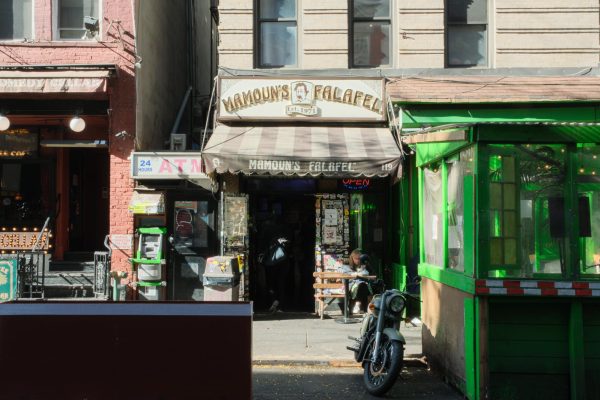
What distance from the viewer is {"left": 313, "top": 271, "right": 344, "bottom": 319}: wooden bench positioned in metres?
12.0

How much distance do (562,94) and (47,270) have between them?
10392 mm

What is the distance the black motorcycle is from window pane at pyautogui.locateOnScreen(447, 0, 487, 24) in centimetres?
736

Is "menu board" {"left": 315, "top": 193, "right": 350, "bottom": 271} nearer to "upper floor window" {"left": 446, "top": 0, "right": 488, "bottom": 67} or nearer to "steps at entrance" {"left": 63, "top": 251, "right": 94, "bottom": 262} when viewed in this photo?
"upper floor window" {"left": 446, "top": 0, "right": 488, "bottom": 67}

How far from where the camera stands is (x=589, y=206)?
6262mm

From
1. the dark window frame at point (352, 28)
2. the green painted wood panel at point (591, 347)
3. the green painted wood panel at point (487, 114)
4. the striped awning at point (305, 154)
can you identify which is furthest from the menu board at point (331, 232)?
the green painted wood panel at point (591, 347)

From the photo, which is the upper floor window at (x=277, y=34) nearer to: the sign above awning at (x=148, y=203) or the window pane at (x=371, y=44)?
the window pane at (x=371, y=44)

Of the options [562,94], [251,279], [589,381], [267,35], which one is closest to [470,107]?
[562,94]

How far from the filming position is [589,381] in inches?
245

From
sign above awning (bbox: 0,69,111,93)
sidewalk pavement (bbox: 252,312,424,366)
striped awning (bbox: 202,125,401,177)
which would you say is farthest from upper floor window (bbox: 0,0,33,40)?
sidewalk pavement (bbox: 252,312,424,366)

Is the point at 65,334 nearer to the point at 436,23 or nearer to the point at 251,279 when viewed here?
the point at 251,279

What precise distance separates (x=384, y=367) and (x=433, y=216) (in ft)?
6.78

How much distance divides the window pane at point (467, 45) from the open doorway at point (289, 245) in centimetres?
386

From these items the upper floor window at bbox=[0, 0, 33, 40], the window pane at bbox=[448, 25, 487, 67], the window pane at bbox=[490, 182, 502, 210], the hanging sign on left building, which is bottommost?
the window pane at bbox=[490, 182, 502, 210]

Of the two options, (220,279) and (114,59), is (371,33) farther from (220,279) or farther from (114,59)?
(220,279)
